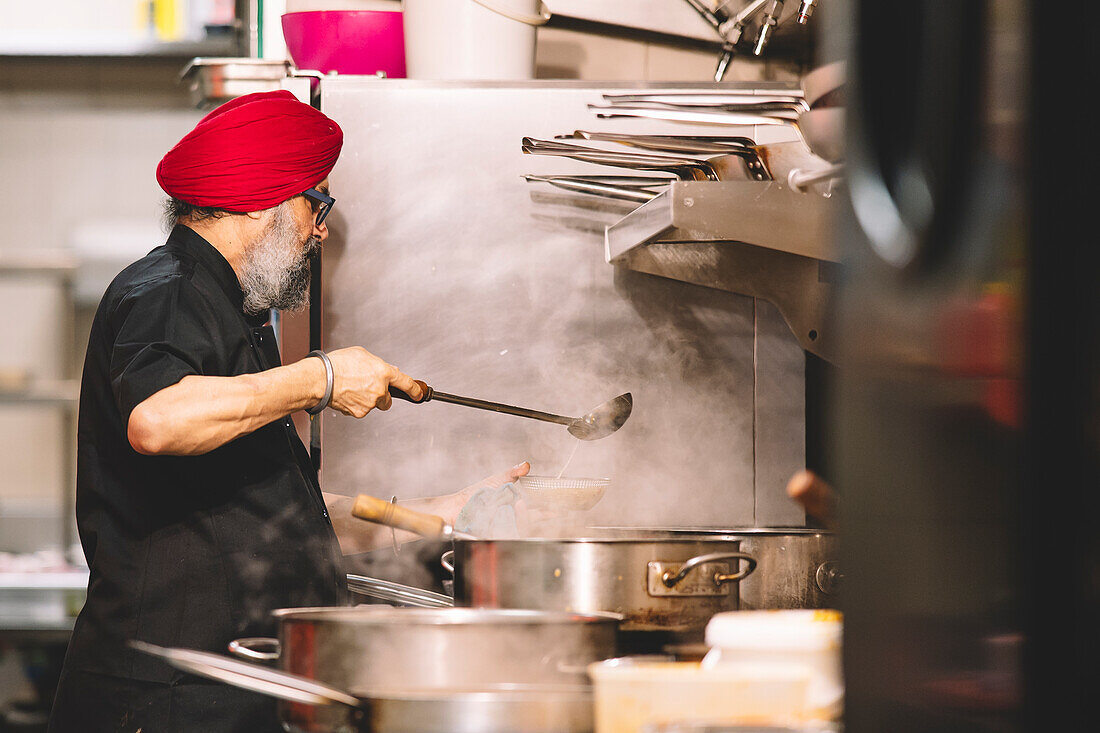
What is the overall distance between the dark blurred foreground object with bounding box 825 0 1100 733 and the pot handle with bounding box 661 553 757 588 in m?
0.62

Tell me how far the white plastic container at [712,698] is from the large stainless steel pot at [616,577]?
18.2 inches

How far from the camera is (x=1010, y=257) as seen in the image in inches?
19.5

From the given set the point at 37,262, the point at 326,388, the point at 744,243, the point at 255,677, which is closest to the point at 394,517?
the point at 326,388

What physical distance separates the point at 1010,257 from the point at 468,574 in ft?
3.11

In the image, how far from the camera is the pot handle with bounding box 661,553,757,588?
1243 mm

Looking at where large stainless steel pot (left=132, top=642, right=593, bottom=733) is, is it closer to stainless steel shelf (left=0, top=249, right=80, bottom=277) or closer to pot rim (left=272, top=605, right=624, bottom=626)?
pot rim (left=272, top=605, right=624, bottom=626)

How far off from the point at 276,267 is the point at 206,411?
45 centimetres

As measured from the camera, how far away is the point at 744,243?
6.50 ft

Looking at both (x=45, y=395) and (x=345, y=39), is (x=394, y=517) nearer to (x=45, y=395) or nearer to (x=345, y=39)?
(x=345, y=39)

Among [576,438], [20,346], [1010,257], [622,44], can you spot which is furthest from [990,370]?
[20,346]

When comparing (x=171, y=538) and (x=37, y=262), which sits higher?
(x=37, y=262)

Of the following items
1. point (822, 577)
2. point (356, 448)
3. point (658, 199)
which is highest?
point (658, 199)

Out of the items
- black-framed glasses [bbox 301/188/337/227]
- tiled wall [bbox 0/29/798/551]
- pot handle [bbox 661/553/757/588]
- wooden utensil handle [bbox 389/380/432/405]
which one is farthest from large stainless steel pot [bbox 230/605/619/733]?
tiled wall [bbox 0/29/798/551]

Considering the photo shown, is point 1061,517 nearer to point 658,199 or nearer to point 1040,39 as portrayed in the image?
point 1040,39
